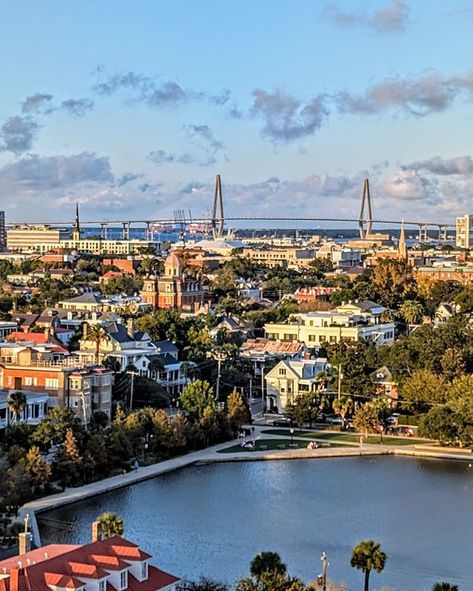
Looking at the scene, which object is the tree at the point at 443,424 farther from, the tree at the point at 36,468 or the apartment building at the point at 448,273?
the apartment building at the point at 448,273

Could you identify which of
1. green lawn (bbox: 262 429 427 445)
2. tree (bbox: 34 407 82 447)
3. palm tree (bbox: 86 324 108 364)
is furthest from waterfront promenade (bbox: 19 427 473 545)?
palm tree (bbox: 86 324 108 364)

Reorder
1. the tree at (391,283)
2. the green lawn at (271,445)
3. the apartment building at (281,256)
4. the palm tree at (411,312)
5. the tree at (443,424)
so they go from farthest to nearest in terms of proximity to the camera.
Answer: the apartment building at (281,256), the tree at (391,283), the palm tree at (411,312), the tree at (443,424), the green lawn at (271,445)

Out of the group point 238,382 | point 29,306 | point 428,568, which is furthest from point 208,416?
point 29,306

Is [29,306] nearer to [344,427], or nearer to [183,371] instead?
[183,371]

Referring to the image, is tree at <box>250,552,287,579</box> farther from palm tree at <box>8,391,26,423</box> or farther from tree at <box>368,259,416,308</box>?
tree at <box>368,259,416,308</box>

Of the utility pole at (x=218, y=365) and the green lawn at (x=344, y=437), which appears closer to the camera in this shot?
the green lawn at (x=344, y=437)

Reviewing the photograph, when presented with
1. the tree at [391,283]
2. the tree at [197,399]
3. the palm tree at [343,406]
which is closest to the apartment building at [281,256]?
the tree at [391,283]
